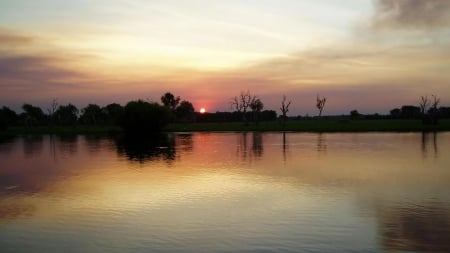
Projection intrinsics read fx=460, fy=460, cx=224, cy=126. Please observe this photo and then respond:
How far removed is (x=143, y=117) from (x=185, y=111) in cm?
5795

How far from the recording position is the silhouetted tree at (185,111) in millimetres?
138875

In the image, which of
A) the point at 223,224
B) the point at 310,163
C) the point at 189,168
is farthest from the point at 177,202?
the point at 310,163

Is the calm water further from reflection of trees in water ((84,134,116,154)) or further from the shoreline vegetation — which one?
the shoreline vegetation

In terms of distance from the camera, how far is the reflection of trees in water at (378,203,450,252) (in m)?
9.88

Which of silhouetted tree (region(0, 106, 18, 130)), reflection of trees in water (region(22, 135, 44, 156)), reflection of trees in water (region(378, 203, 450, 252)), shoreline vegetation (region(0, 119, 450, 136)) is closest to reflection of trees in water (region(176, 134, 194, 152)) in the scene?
reflection of trees in water (region(22, 135, 44, 156))

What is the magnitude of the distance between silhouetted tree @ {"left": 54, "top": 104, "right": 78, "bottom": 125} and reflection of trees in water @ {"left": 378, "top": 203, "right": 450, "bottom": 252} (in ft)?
427

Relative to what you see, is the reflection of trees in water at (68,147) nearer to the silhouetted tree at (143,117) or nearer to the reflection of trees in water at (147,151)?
the reflection of trees in water at (147,151)

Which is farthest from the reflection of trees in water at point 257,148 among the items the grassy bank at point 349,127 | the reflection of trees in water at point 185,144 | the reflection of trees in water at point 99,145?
the grassy bank at point 349,127

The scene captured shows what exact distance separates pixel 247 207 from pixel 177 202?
8.17 feet

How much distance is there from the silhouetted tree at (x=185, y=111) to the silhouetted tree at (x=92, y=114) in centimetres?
2185

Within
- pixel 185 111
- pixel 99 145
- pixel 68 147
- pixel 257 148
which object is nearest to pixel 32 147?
pixel 68 147

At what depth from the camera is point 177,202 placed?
15305mm

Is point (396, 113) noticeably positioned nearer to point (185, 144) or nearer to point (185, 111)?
point (185, 111)

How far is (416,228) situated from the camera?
1127 centimetres
